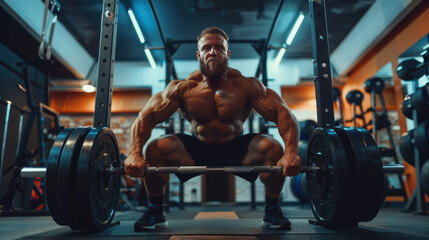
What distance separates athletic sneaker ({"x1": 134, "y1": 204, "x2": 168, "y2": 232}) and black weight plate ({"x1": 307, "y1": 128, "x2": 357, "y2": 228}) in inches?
31.5

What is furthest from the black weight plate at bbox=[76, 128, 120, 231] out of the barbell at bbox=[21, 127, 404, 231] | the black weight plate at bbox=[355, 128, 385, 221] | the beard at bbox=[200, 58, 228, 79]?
the black weight plate at bbox=[355, 128, 385, 221]

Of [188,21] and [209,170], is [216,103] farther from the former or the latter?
[188,21]

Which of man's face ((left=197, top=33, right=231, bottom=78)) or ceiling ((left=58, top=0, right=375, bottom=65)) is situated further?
ceiling ((left=58, top=0, right=375, bottom=65))

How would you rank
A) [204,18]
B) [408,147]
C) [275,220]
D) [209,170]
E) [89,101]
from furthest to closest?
[89,101]
[204,18]
[408,147]
[275,220]
[209,170]

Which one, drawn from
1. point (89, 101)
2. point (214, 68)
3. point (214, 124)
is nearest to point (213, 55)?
point (214, 68)

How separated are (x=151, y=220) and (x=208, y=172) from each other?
441mm

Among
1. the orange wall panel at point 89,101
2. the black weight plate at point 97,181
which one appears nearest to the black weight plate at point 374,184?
the black weight plate at point 97,181

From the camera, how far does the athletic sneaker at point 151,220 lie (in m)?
1.54

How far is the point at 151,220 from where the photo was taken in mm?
1603

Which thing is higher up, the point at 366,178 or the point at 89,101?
the point at 89,101

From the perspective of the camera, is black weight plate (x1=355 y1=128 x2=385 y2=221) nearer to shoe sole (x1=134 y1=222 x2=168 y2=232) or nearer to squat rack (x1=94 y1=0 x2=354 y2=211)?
squat rack (x1=94 y1=0 x2=354 y2=211)

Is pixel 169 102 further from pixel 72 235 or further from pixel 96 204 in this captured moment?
pixel 72 235

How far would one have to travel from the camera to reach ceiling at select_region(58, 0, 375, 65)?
152 inches

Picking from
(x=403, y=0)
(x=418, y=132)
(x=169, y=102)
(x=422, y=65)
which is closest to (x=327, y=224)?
(x=169, y=102)
